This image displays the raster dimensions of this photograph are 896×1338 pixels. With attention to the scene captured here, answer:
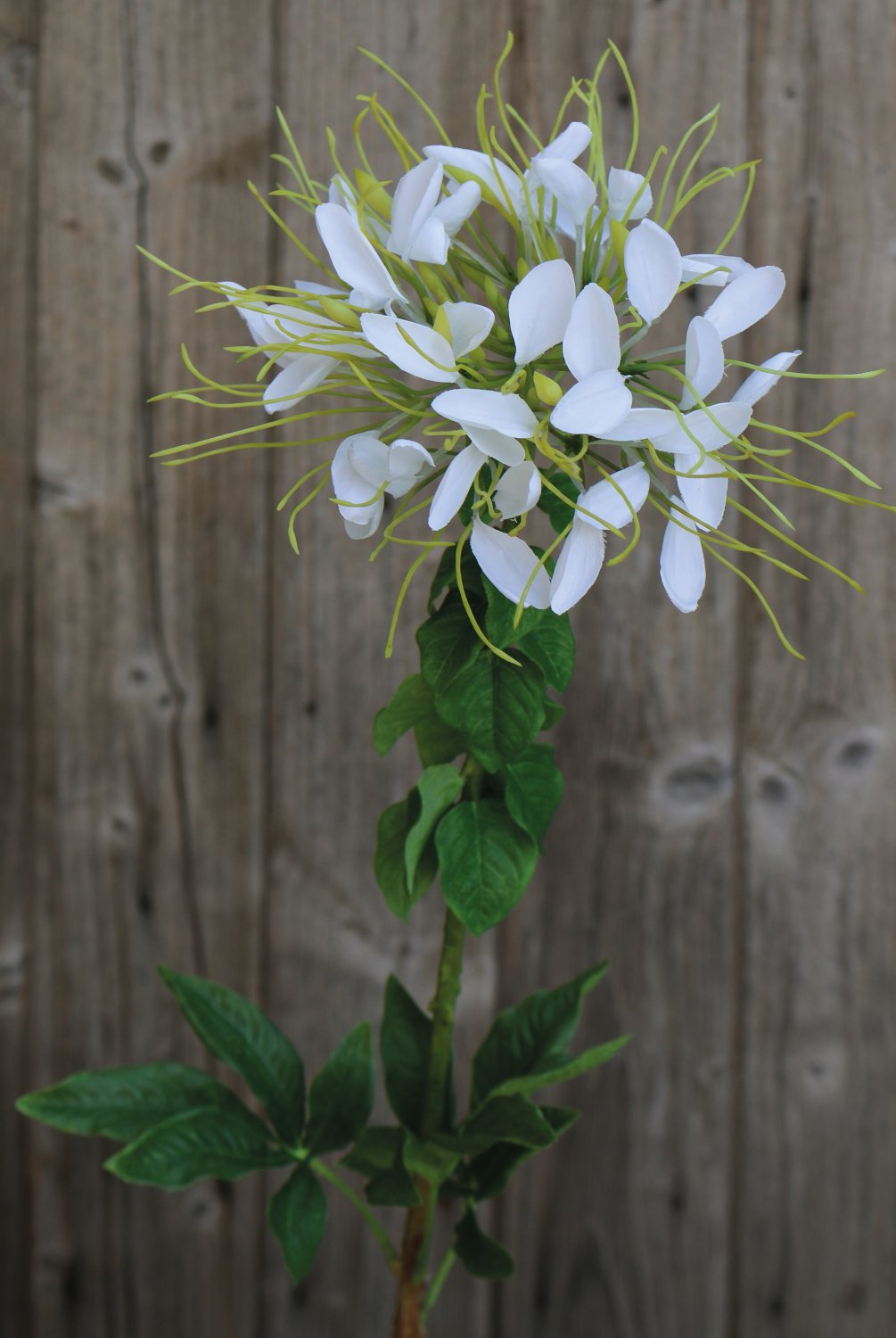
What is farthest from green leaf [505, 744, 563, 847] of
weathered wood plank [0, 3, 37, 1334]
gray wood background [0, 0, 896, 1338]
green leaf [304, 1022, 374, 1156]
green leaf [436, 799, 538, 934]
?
weathered wood plank [0, 3, 37, 1334]

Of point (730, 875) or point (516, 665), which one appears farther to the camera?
point (730, 875)

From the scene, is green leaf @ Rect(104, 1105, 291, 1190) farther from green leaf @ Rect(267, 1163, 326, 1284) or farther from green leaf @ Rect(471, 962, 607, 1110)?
green leaf @ Rect(471, 962, 607, 1110)

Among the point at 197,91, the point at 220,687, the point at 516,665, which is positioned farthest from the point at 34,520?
the point at 516,665

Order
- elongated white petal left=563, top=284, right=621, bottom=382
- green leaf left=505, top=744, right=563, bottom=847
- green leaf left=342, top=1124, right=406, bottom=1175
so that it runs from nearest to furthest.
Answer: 1. elongated white petal left=563, top=284, right=621, bottom=382
2. green leaf left=505, top=744, right=563, bottom=847
3. green leaf left=342, top=1124, right=406, bottom=1175

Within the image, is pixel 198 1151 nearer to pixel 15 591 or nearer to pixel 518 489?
pixel 518 489

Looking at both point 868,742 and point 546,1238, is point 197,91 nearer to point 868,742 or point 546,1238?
point 868,742
